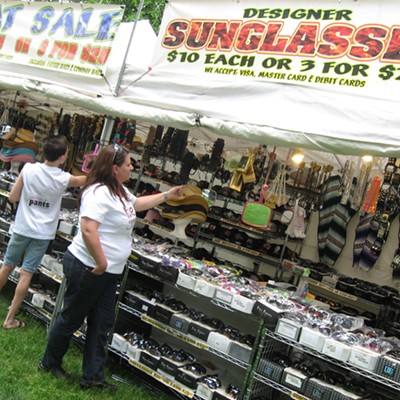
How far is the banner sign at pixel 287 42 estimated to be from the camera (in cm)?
359

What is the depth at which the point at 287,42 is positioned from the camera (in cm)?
400

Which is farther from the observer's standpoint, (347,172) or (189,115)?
(347,172)

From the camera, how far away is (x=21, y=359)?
4055 millimetres

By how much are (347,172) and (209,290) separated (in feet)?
7.46

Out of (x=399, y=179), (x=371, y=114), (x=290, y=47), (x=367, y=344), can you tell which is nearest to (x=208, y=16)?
(x=290, y=47)

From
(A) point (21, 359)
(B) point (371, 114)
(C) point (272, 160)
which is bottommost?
(A) point (21, 359)

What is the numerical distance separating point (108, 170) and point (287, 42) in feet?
5.83

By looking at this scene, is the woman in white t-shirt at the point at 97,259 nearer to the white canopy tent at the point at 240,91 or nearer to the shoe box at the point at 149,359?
the shoe box at the point at 149,359

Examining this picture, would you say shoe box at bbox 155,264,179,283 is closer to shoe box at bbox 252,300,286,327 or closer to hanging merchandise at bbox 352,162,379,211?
shoe box at bbox 252,300,286,327

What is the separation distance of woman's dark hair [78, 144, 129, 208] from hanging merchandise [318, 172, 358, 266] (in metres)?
3.43

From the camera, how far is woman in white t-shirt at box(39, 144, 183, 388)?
3.34 metres

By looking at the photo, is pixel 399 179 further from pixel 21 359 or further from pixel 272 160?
pixel 21 359

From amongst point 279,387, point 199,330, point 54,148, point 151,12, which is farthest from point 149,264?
point 151,12

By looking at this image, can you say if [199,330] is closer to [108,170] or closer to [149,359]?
[149,359]
